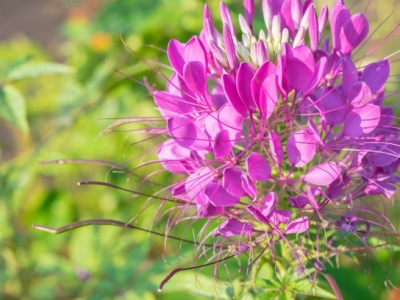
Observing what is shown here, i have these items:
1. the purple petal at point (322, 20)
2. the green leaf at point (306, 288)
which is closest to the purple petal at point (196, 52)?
the purple petal at point (322, 20)

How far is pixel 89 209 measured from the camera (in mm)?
2160

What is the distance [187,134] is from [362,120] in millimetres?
268

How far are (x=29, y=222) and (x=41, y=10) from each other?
352 cm

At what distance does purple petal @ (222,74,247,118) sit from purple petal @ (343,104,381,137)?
163 millimetres

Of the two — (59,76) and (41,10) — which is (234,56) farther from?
(41,10)

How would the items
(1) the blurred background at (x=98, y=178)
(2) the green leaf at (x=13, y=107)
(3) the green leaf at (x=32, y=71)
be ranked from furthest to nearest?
(1) the blurred background at (x=98, y=178), (3) the green leaf at (x=32, y=71), (2) the green leaf at (x=13, y=107)

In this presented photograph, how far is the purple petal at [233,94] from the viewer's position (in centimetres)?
76

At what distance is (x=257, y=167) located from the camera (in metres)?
0.78

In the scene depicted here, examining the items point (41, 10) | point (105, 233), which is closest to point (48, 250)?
point (105, 233)

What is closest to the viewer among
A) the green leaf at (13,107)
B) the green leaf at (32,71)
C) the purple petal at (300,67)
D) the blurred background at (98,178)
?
the purple petal at (300,67)

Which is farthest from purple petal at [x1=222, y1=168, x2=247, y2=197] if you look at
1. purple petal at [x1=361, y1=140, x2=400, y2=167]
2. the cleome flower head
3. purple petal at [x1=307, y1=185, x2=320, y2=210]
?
purple petal at [x1=361, y1=140, x2=400, y2=167]

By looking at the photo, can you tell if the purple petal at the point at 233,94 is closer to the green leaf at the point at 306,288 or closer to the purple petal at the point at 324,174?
the purple petal at the point at 324,174

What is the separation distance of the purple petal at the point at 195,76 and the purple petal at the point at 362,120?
0.76 ft

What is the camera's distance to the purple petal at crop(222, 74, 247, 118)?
758 mm
